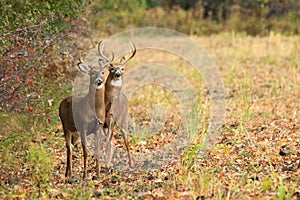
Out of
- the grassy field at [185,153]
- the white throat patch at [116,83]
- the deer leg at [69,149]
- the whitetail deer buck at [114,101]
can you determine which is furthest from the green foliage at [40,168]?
the white throat patch at [116,83]

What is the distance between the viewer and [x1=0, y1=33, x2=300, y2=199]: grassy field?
18.6 ft

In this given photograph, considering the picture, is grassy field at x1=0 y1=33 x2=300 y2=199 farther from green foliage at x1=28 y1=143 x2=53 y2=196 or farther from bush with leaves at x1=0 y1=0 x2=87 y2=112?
bush with leaves at x1=0 y1=0 x2=87 y2=112

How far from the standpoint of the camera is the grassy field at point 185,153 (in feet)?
18.6

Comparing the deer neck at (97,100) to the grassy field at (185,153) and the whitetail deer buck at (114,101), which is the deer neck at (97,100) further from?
the grassy field at (185,153)

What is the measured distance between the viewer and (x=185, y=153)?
22.2 feet

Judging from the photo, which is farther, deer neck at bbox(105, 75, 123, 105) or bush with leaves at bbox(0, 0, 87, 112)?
deer neck at bbox(105, 75, 123, 105)

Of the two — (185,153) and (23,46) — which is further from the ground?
(23,46)

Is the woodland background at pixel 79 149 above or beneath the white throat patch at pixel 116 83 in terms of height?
beneath

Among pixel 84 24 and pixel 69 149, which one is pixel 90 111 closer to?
pixel 69 149

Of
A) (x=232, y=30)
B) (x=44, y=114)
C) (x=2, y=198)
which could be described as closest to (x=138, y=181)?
(x=2, y=198)

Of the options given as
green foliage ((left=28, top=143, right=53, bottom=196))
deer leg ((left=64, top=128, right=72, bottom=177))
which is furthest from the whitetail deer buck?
green foliage ((left=28, top=143, right=53, bottom=196))

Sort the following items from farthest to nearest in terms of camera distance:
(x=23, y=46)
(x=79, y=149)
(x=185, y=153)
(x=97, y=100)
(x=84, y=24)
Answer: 1. (x=84, y=24)
2. (x=79, y=149)
3. (x=185, y=153)
4. (x=23, y=46)
5. (x=97, y=100)

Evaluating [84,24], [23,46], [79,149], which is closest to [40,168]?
[23,46]

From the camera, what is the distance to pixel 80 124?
603 centimetres
